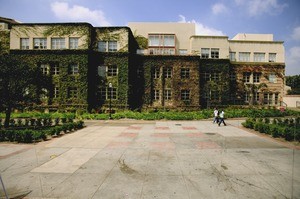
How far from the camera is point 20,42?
101 ft

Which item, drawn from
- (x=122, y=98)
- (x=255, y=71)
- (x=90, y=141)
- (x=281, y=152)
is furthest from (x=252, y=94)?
(x=90, y=141)

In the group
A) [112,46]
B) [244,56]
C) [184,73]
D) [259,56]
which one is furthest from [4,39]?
[259,56]

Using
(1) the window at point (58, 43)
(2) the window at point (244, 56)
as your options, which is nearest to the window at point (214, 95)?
(2) the window at point (244, 56)

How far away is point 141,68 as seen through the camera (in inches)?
1316

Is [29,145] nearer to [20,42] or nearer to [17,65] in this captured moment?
[17,65]

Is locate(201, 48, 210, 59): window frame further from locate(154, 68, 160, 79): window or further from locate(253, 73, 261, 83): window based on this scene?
locate(253, 73, 261, 83): window

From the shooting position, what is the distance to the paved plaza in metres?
6.33

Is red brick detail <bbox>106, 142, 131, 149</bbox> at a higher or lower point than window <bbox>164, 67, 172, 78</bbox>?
lower

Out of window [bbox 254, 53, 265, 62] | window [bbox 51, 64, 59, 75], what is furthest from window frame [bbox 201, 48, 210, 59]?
window [bbox 51, 64, 59, 75]

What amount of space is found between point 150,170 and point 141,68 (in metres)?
26.6

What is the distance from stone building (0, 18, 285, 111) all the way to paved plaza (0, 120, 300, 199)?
634 inches

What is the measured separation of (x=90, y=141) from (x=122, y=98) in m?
17.6

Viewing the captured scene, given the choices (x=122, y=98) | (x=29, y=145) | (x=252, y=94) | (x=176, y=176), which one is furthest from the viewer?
(x=252, y=94)

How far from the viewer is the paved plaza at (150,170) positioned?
6.33 m
